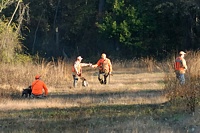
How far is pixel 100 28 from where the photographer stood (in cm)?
4803

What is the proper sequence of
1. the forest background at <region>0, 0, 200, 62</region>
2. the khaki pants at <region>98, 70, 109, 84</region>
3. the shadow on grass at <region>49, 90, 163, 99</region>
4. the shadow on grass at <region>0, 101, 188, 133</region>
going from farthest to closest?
the forest background at <region>0, 0, 200, 62</region> < the khaki pants at <region>98, 70, 109, 84</region> < the shadow on grass at <region>49, 90, 163, 99</region> < the shadow on grass at <region>0, 101, 188, 133</region>

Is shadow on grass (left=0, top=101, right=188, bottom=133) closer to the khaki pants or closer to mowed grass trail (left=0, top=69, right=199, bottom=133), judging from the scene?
mowed grass trail (left=0, top=69, right=199, bottom=133)

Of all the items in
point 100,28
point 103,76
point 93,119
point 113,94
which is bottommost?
point 93,119

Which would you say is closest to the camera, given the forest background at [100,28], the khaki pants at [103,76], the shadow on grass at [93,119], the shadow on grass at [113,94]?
the shadow on grass at [93,119]

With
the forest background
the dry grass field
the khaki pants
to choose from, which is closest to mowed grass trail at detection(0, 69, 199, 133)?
the dry grass field

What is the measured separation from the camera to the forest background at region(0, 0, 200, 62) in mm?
43125

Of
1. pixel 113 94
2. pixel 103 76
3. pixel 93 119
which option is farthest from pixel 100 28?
pixel 93 119

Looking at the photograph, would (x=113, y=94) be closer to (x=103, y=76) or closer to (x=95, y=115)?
(x=103, y=76)

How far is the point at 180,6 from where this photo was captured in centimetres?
4316

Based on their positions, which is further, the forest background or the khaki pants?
the forest background

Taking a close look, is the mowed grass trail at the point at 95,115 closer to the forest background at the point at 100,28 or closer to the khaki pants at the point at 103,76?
the khaki pants at the point at 103,76

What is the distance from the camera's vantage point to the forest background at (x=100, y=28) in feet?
141

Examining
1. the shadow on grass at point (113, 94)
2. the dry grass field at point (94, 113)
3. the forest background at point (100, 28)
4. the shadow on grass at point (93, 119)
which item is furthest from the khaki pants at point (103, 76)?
the forest background at point (100, 28)

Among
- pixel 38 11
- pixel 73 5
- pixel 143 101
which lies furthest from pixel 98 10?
pixel 143 101
